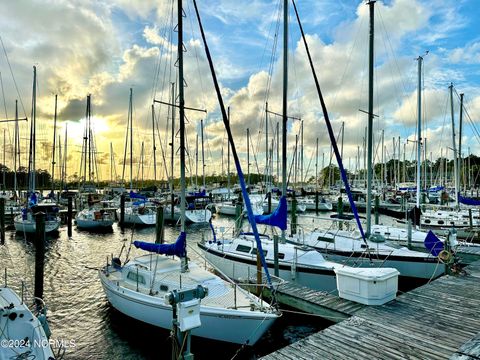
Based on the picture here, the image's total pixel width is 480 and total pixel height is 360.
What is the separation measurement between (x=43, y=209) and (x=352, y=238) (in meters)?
29.6

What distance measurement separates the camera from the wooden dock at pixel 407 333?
22.7ft

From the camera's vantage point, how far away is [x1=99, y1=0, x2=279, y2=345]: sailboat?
9.55 metres

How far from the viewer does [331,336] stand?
25.4ft

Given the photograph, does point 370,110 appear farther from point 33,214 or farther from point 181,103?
point 33,214

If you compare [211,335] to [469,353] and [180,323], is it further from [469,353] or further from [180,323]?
[469,353]

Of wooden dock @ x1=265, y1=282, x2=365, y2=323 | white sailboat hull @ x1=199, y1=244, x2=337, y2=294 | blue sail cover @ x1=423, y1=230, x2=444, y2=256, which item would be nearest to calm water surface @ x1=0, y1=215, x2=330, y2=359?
wooden dock @ x1=265, y1=282, x2=365, y2=323

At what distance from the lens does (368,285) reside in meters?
10.0

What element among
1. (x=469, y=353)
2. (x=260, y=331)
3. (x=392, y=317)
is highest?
(x=469, y=353)

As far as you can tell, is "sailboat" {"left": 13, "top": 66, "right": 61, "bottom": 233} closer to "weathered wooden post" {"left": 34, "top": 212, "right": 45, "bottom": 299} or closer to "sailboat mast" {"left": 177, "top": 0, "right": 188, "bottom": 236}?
"weathered wooden post" {"left": 34, "top": 212, "right": 45, "bottom": 299}

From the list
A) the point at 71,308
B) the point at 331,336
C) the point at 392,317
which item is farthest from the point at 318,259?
the point at 71,308

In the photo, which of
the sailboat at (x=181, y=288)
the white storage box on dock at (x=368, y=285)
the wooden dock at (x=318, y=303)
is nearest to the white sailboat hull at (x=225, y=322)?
the sailboat at (x=181, y=288)

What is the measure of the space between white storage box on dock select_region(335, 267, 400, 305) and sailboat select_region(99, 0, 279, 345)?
260 centimetres

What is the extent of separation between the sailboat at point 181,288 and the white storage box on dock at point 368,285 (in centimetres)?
260

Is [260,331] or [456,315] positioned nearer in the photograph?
[456,315]
